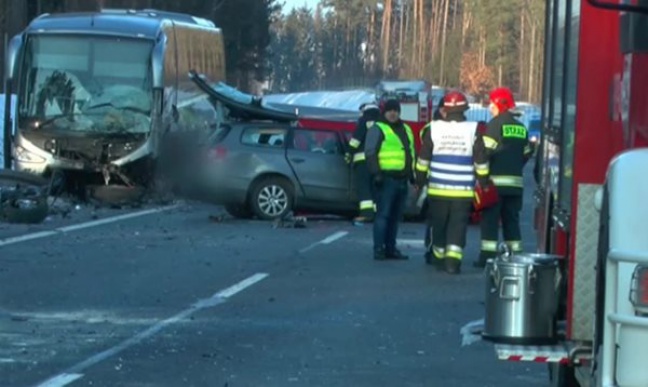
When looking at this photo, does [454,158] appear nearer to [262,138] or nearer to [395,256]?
[395,256]

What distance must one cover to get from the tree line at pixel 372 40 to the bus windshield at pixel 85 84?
77.8ft

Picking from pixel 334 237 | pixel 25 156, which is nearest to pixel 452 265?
pixel 334 237

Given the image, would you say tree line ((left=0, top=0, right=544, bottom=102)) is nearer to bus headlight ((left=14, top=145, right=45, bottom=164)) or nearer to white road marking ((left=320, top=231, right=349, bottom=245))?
bus headlight ((left=14, top=145, right=45, bottom=164))

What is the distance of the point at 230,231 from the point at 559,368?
46.1ft

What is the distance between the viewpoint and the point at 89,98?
2802 cm

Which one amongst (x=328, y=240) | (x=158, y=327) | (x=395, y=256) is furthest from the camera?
(x=328, y=240)

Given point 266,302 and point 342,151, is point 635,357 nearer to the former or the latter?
point 266,302

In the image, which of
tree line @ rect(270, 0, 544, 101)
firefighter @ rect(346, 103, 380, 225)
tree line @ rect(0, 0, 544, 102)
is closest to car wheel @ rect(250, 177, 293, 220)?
firefighter @ rect(346, 103, 380, 225)

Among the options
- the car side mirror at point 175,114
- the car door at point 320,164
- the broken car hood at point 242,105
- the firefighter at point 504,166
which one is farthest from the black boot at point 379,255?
the car side mirror at point 175,114

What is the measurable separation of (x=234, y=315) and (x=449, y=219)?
12.6 feet

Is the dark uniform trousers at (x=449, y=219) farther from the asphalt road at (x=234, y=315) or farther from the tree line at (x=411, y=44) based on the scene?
the tree line at (x=411, y=44)

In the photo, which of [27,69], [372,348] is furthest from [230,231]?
[372,348]

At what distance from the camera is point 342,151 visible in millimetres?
24094

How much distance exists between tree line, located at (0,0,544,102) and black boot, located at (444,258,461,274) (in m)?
37.3
